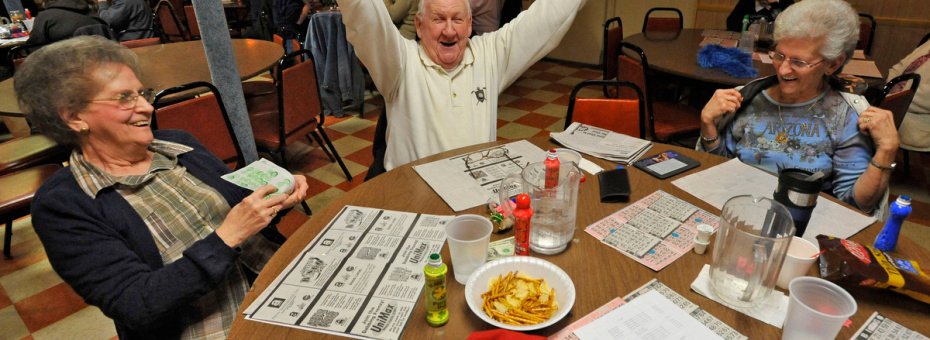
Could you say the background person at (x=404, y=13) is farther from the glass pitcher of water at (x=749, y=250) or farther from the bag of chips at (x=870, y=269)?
the bag of chips at (x=870, y=269)

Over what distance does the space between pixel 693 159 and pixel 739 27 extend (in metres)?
3.38

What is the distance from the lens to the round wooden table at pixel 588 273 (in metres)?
0.92

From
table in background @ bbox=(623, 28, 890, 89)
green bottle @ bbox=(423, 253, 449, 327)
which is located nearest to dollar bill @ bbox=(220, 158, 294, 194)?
green bottle @ bbox=(423, 253, 449, 327)

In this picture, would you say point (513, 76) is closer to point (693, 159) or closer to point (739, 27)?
point (693, 159)

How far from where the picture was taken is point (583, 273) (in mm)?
1066

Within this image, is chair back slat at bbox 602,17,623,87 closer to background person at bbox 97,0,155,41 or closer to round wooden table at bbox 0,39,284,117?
round wooden table at bbox 0,39,284,117

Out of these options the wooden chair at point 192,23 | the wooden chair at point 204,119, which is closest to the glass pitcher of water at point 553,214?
the wooden chair at point 204,119

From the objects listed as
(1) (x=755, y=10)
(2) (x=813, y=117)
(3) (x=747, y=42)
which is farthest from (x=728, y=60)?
(1) (x=755, y=10)

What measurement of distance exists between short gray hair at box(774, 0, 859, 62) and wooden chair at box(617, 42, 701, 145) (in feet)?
3.87

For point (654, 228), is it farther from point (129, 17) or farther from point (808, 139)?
point (129, 17)

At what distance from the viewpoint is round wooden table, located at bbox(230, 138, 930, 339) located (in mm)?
917

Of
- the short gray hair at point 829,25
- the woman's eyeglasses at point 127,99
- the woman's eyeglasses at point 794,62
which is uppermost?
the short gray hair at point 829,25

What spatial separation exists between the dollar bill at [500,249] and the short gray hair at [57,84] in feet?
3.60

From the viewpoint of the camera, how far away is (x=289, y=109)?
2.83m
